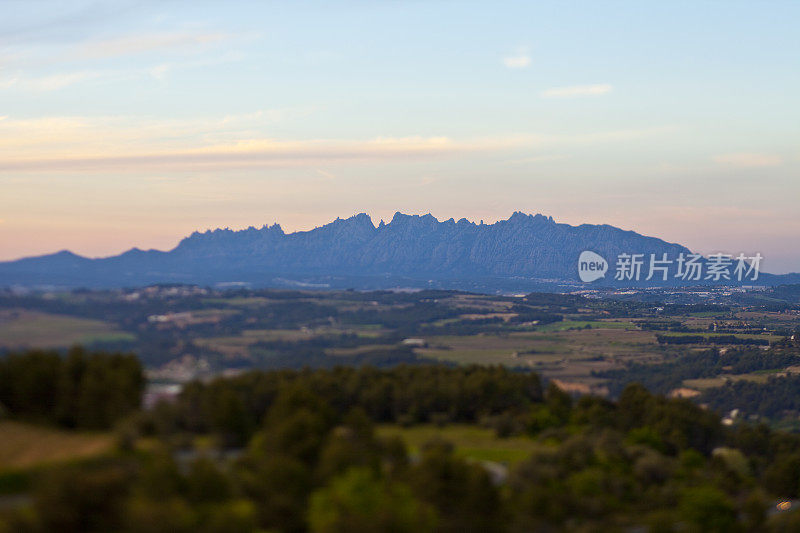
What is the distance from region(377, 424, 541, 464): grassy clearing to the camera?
5353cm

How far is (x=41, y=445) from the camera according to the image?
3962 cm

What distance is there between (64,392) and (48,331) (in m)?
A: 10.7

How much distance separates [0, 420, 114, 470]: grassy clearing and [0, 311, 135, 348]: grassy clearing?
1008 cm

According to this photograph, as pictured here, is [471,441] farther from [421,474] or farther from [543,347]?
[543,347]

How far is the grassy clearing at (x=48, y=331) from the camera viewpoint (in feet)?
171

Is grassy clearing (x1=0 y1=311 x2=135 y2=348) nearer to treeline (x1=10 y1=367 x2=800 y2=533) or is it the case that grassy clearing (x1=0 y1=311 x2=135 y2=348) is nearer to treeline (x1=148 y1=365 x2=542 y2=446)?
treeline (x1=148 y1=365 x2=542 y2=446)

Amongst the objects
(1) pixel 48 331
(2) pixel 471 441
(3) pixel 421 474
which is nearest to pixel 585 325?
(2) pixel 471 441

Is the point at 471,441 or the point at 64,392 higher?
the point at 64,392

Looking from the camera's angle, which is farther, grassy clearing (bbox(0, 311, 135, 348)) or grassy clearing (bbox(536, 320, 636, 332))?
grassy clearing (bbox(536, 320, 636, 332))

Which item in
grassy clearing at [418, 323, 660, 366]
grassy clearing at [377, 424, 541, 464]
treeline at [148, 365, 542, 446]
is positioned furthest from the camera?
grassy clearing at [418, 323, 660, 366]

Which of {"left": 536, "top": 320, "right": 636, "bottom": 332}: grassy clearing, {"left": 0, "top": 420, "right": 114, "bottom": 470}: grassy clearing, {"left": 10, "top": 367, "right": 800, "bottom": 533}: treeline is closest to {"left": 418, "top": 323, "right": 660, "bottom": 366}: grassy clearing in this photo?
{"left": 536, "top": 320, "right": 636, "bottom": 332}: grassy clearing

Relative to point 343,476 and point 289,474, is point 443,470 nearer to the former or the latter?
point 343,476

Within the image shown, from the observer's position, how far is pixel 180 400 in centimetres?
4906

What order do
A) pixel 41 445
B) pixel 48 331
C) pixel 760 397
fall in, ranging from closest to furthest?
1. pixel 41 445
2. pixel 48 331
3. pixel 760 397
